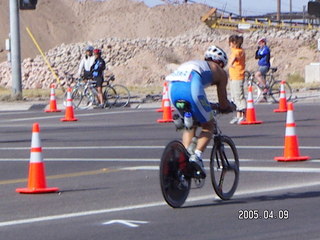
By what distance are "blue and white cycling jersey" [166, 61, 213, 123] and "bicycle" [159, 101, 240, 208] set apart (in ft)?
0.28

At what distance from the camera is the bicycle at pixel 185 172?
977cm

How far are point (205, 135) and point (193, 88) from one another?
0.55 metres

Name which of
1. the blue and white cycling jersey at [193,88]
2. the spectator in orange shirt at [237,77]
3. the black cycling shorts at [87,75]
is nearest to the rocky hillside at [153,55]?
the black cycling shorts at [87,75]

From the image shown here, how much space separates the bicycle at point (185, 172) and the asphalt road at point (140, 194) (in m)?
0.15

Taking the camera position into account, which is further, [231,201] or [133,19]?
[133,19]

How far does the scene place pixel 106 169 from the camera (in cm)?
1377

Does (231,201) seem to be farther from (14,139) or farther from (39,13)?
(39,13)

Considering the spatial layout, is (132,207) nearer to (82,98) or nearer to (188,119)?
(188,119)

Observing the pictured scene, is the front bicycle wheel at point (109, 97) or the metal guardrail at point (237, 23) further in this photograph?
the metal guardrail at point (237, 23)

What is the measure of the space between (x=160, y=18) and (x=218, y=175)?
308 feet

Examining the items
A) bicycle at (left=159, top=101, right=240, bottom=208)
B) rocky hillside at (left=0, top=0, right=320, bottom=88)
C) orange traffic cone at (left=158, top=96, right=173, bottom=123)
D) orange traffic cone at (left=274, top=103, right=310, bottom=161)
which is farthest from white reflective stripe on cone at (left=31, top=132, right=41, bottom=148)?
rocky hillside at (left=0, top=0, right=320, bottom=88)

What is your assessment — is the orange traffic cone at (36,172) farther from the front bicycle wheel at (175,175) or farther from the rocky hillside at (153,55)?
the rocky hillside at (153,55)

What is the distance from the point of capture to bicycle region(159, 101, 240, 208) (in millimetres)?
9766

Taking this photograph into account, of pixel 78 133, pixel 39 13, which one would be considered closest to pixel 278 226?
pixel 78 133
